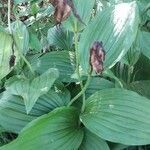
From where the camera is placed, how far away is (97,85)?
4.09 ft

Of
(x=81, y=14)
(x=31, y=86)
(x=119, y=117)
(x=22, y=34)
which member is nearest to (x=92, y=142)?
(x=119, y=117)

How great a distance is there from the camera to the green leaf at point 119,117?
1.02m

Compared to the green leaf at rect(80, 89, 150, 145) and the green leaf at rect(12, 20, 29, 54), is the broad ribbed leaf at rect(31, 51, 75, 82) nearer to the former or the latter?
the green leaf at rect(12, 20, 29, 54)

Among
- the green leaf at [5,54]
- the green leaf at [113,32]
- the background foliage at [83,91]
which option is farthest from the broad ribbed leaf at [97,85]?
the green leaf at [5,54]

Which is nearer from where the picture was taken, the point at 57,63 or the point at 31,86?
the point at 31,86

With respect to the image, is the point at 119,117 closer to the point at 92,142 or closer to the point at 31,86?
the point at 92,142

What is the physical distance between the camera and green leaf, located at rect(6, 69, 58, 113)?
1086 mm

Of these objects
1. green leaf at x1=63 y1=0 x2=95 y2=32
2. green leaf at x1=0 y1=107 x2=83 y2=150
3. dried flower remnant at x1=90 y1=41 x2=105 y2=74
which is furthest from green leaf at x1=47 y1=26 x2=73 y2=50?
dried flower remnant at x1=90 y1=41 x2=105 y2=74

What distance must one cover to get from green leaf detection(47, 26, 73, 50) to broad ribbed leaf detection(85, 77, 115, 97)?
0.95 ft

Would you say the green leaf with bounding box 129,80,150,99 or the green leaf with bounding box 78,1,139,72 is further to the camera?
the green leaf with bounding box 129,80,150,99

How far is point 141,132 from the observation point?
1.02m

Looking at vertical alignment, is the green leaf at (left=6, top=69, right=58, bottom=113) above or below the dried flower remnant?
below

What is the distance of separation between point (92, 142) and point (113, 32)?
335 mm

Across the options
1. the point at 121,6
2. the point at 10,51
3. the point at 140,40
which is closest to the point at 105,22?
the point at 121,6
